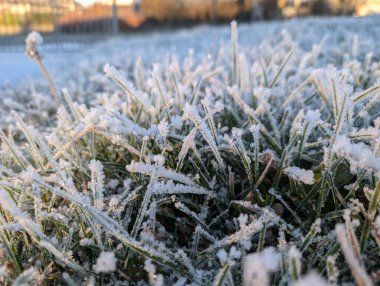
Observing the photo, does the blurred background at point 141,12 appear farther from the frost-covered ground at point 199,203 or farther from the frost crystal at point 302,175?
the frost crystal at point 302,175

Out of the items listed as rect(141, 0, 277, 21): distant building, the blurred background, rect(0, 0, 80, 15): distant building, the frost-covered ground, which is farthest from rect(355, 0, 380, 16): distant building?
the frost-covered ground

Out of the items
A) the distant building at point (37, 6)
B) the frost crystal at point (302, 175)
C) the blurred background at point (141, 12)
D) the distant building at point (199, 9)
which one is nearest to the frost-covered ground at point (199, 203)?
the frost crystal at point (302, 175)

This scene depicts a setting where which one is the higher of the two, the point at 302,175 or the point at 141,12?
the point at 141,12

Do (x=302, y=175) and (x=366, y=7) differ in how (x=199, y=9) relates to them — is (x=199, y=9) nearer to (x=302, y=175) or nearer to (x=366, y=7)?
(x=366, y=7)

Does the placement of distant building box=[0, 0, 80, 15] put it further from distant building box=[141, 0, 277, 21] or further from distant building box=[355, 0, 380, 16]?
distant building box=[355, 0, 380, 16]

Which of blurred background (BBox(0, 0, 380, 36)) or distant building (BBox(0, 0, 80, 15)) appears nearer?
distant building (BBox(0, 0, 80, 15))

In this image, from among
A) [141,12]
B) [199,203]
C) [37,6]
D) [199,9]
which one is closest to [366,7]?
[199,9]

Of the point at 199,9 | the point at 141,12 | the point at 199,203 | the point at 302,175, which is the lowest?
the point at 199,203

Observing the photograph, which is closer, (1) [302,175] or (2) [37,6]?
(1) [302,175]

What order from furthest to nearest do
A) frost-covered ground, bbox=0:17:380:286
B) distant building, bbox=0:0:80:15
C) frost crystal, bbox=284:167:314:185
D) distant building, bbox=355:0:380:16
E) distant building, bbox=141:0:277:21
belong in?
distant building, bbox=141:0:277:21, distant building, bbox=355:0:380:16, distant building, bbox=0:0:80:15, frost crystal, bbox=284:167:314:185, frost-covered ground, bbox=0:17:380:286
